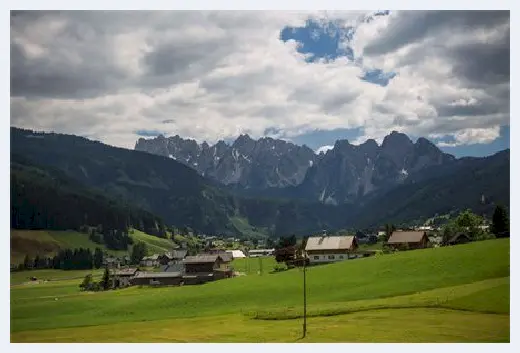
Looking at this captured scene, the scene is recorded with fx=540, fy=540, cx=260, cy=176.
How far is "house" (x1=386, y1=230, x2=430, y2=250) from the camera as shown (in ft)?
165

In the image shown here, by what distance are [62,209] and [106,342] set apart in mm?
83980

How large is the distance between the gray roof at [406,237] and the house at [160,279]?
20.1 m

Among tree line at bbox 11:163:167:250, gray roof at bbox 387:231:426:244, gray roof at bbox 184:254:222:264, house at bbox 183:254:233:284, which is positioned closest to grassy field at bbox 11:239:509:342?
house at bbox 183:254:233:284

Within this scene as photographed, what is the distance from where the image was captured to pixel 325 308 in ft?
93.1

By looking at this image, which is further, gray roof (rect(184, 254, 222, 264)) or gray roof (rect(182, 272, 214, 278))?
gray roof (rect(184, 254, 222, 264))

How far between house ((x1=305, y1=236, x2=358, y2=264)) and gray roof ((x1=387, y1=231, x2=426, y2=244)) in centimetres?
Result: 544

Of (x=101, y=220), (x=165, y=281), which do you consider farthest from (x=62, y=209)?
(x=165, y=281)

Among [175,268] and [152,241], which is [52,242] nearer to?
[175,268]

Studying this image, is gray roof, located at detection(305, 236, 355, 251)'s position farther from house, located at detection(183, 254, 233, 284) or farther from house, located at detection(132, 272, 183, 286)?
house, located at detection(132, 272, 183, 286)

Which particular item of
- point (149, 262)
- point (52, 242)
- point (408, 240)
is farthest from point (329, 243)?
point (149, 262)

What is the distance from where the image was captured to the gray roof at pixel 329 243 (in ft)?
152

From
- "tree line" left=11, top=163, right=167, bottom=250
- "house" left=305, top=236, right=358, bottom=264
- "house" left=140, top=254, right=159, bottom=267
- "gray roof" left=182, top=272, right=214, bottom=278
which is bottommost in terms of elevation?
"house" left=140, top=254, right=159, bottom=267
